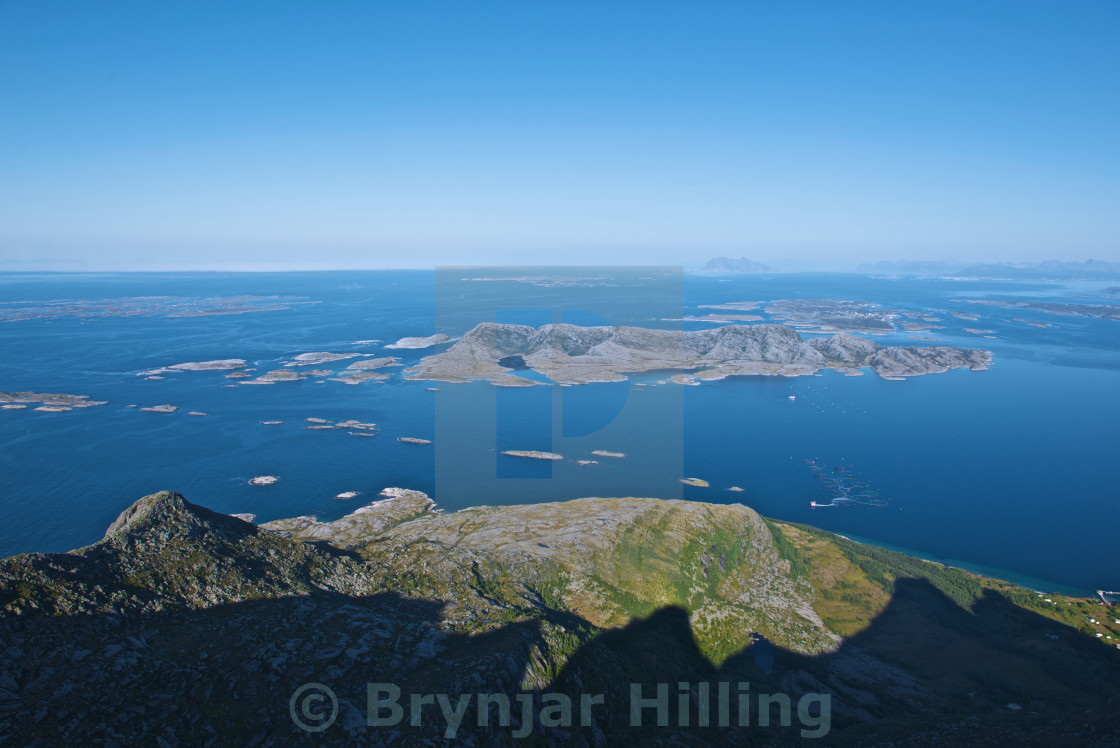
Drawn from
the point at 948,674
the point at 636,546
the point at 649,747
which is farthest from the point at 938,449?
the point at 649,747

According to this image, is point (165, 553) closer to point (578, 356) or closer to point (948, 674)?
point (948, 674)

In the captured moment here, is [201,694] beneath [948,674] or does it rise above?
above

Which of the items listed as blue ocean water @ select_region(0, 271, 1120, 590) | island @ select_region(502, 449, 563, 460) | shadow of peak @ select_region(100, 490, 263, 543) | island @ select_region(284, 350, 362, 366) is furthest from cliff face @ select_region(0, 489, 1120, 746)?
island @ select_region(284, 350, 362, 366)

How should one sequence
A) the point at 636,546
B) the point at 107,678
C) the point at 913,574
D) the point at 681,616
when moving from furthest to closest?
the point at 913,574 < the point at 636,546 < the point at 681,616 < the point at 107,678

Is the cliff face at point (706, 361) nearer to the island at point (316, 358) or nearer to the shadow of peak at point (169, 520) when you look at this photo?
the island at point (316, 358)

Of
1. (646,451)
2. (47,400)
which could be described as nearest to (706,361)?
(646,451)

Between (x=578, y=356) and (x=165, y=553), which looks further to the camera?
(x=578, y=356)

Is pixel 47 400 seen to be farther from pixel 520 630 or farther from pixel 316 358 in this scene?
pixel 520 630
